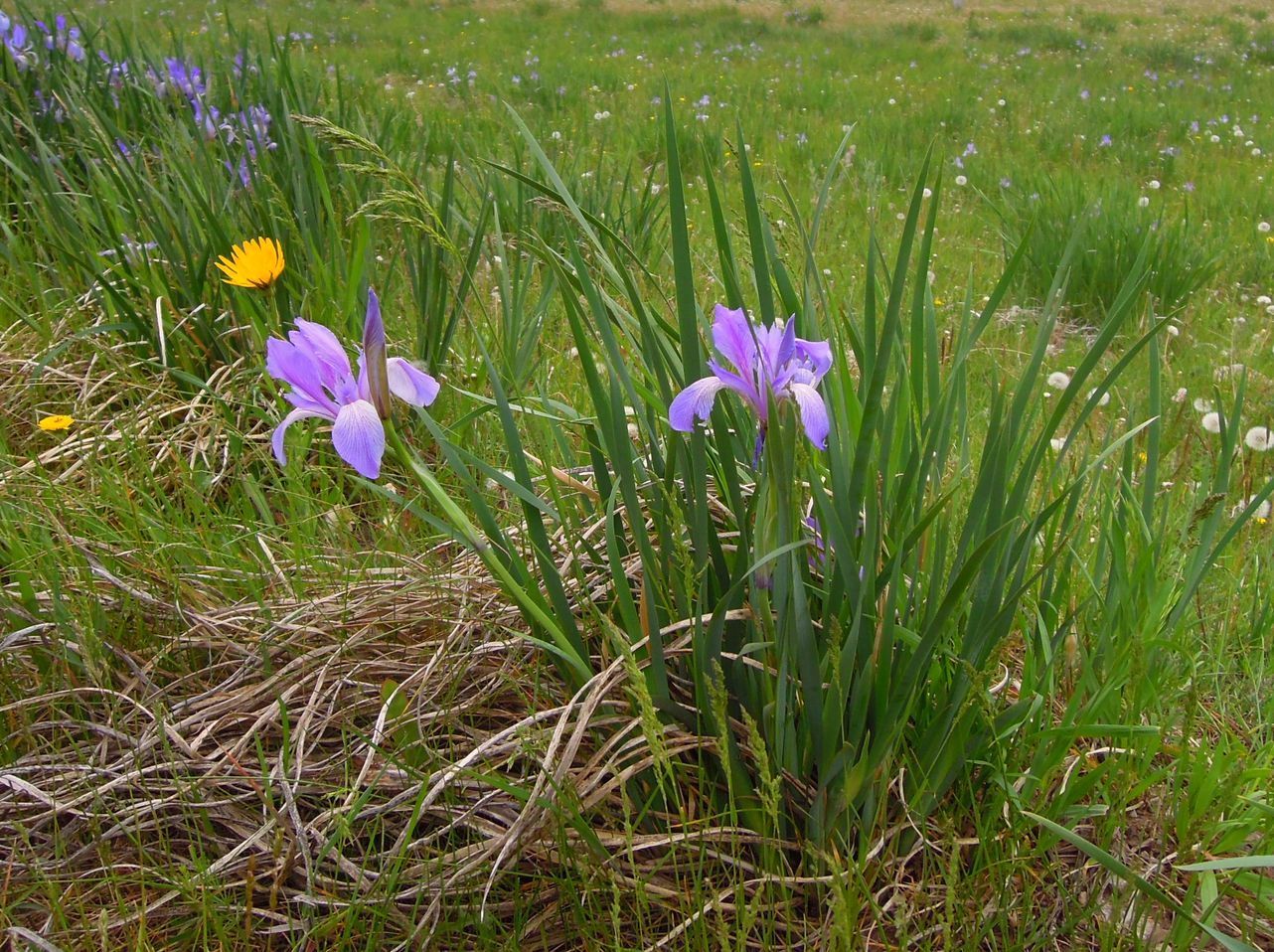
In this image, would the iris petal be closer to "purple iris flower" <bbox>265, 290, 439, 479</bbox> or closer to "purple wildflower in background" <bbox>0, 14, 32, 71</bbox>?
"purple iris flower" <bbox>265, 290, 439, 479</bbox>

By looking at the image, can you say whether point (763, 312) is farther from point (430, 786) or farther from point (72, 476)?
point (72, 476)

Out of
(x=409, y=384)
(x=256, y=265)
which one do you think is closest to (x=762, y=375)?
(x=409, y=384)

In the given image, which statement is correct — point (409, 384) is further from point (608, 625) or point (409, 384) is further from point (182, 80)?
point (182, 80)

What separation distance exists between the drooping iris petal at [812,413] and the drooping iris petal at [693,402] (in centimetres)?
8

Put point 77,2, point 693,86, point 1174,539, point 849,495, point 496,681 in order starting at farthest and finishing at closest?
point 77,2 < point 693,86 < point 1174,539 < point 496,681 < point 849,495

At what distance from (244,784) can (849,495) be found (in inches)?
33.1

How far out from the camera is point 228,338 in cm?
222

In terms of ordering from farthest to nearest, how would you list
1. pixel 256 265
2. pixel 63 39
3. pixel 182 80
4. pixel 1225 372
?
pixel 63 39 → pixel 182 80 → pixel 1225 372 → pixel 256 265

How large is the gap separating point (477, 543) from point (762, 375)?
333 millimetres

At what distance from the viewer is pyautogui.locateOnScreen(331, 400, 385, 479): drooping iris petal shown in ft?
3.00

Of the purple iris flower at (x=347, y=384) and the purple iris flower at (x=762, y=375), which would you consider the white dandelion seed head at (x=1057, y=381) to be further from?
the purple iris flower at (x=347, y=384)

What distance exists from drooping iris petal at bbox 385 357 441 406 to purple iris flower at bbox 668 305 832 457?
274 mm

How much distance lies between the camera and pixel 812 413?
92 cm

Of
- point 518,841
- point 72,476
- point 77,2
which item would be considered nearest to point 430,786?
point 518,841
